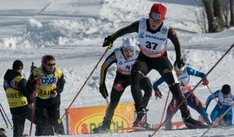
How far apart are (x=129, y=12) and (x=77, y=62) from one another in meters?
9.93

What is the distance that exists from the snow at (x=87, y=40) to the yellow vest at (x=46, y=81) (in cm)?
178

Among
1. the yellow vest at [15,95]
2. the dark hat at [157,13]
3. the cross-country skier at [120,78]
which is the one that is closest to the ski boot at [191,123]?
the cross-country skier at [120,78]

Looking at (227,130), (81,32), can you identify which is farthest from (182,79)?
(81,32)

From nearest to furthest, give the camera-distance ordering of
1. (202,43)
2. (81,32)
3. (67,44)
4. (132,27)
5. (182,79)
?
(132,27)
(182,79)
(202,43)
(67,44)
(81,32)

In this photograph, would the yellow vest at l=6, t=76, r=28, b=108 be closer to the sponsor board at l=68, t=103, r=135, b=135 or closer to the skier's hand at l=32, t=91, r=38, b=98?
the skier's hand at l=32, t=91, r=38, b=98

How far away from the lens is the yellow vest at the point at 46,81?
9.88 metres

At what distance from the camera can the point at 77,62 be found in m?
19.2

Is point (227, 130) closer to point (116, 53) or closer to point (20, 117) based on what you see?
point (116, 53)

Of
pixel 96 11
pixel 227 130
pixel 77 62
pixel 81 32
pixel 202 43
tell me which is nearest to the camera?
pixel 227 130

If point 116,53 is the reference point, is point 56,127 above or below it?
below

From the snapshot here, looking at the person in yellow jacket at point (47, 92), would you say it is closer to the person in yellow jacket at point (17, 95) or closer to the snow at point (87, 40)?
the person in yellow jacket at point (17, 95)

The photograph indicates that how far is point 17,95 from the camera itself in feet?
33.5

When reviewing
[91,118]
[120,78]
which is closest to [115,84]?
[120,78]

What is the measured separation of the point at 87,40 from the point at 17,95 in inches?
536
